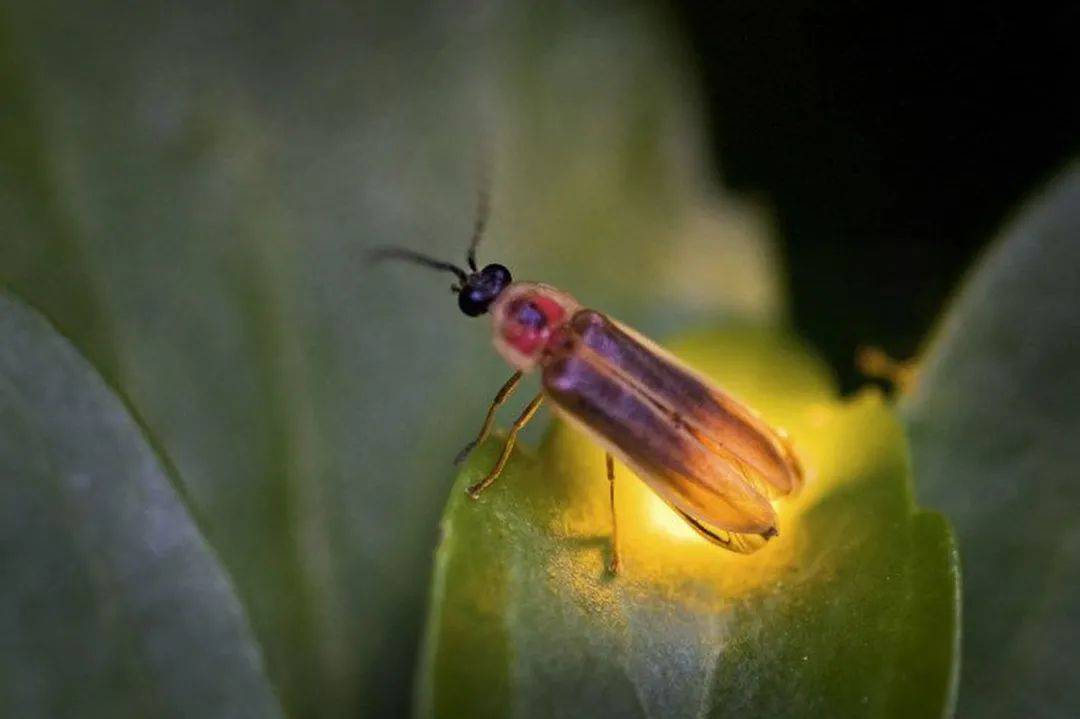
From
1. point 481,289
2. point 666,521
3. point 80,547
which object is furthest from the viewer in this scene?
point 481,289

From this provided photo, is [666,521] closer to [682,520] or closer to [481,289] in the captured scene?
[682,520]

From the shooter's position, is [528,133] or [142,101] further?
[528,133]

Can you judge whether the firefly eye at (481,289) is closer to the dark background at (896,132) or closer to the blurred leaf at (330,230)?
the blurred leaf at (330,230)

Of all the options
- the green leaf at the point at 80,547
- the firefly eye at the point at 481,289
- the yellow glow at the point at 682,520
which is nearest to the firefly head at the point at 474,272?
the firefly eye at the point at 481,289

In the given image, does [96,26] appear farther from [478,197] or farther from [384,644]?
[384,644]

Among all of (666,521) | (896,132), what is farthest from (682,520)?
(896,132)

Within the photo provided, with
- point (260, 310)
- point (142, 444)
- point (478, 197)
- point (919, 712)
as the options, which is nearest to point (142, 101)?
point (260, 310)
